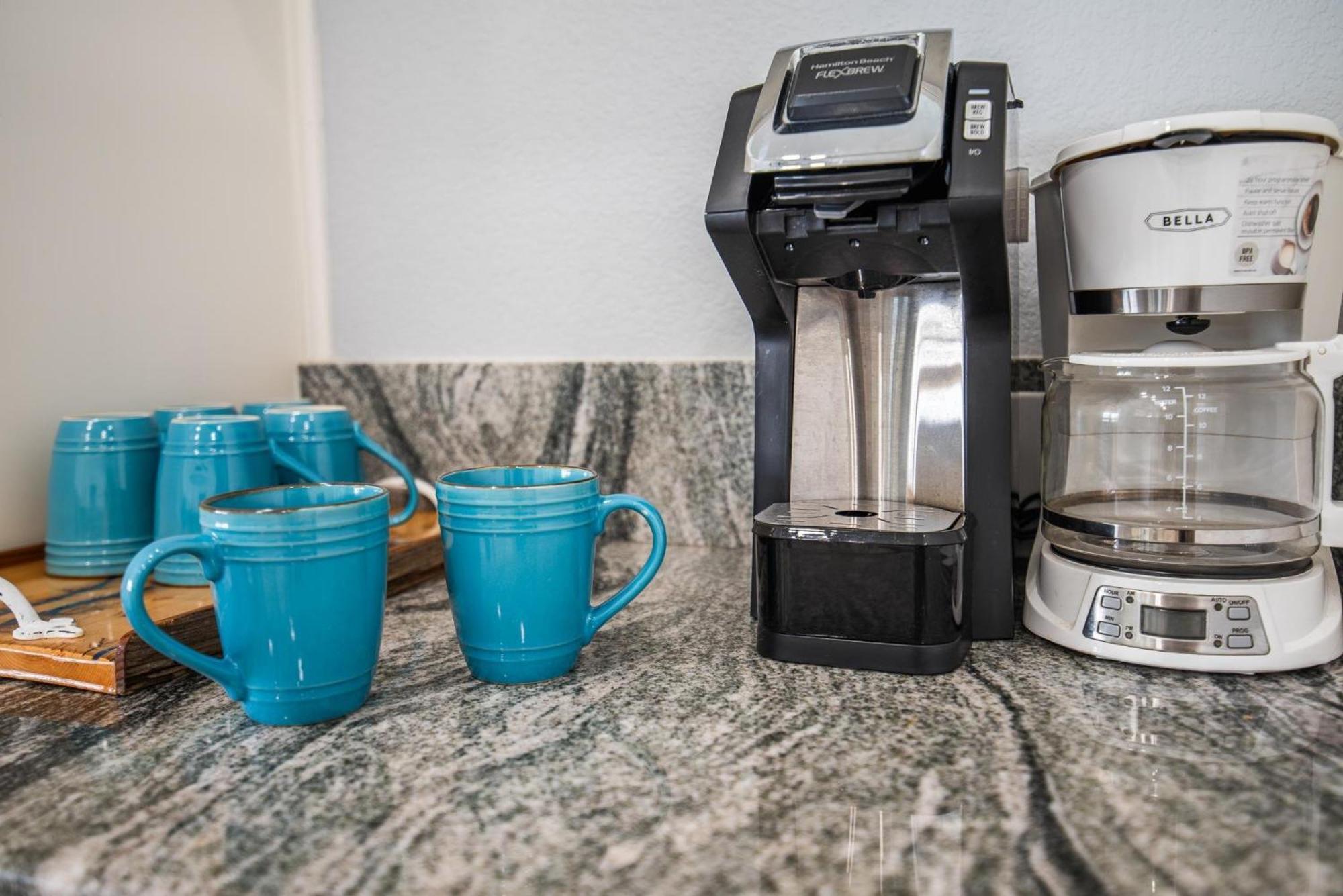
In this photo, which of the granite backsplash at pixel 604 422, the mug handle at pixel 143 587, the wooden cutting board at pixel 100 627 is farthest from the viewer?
the granite backsplash at pixel 604 422

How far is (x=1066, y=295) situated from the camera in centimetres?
79

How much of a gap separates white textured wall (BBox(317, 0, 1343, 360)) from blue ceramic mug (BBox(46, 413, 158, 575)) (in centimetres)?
39

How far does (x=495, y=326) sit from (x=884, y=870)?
0.86 m

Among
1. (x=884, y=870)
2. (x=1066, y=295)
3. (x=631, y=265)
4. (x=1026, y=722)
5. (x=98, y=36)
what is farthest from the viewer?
(x=631, y=265)

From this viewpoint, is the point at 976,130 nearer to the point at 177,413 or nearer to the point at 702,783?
the point at 702,783

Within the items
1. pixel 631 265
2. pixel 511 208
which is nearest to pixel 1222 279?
pixel 631 265

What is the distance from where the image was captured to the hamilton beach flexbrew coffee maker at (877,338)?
0.62m

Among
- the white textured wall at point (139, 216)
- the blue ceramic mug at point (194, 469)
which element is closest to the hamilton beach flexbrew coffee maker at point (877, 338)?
the blue ceramic mug at point (194, 469)

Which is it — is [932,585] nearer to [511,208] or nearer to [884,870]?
[884,870]

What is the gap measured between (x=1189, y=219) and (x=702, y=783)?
0.51 m

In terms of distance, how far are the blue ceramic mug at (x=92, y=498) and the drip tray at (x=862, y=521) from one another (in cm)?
60

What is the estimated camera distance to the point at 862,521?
2.24 ft

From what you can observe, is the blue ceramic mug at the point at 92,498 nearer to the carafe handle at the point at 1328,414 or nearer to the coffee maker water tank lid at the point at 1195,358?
the coffee maker water tank lid at the point at 1195,358

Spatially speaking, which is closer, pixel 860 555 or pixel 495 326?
pixel 860 555
